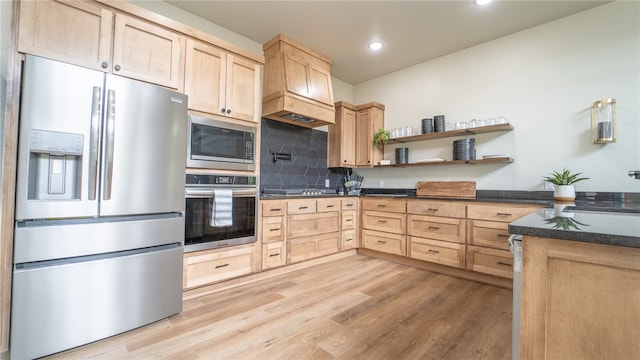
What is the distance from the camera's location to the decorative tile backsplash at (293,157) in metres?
3.34

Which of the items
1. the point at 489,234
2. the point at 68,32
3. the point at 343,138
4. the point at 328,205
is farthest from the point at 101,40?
the point at 489,234

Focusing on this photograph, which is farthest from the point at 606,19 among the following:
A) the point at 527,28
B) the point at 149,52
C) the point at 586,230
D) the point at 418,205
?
the point at 149,52

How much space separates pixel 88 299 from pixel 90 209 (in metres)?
0.53

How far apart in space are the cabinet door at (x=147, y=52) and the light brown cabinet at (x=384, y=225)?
259 centimetres

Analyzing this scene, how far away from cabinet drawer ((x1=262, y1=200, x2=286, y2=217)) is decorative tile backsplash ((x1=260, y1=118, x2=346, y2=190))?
61 centimetres

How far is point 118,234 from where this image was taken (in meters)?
1.65

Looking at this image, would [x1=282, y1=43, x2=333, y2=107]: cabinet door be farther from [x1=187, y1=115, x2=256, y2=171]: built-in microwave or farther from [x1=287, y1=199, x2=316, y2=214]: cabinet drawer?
[x1=287, y1=199, x2=316, y2=214]: cabinet drawer

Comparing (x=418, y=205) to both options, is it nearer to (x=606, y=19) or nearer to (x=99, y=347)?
(x=606, y=19)

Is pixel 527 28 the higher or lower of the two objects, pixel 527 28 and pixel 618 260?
the higher

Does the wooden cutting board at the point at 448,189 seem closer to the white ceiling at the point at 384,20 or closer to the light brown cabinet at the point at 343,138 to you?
the light brown cabinet at the point at 343,138

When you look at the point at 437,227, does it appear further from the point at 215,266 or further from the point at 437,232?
the point at 215,266

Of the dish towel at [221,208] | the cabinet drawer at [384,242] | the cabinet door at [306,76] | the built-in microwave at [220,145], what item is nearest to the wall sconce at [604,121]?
the cabinet drawer at [384,242]

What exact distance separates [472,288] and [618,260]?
2.11 meters

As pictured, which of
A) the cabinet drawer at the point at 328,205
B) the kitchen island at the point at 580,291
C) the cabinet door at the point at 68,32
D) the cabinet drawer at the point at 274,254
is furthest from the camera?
the cabinet drawer at the point at 328,205
